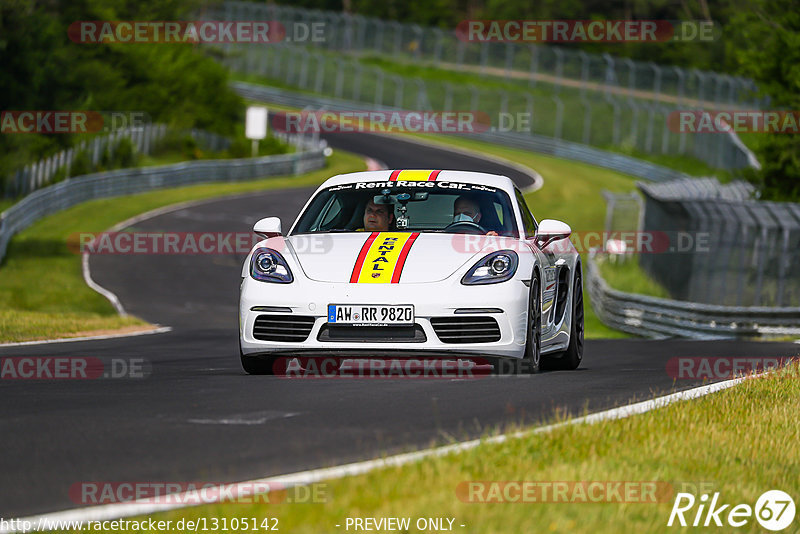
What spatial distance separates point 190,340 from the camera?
1612cm

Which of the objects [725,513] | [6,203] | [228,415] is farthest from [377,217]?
[6,203]

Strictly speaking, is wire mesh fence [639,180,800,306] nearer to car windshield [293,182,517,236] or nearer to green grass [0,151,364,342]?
green grass [0,151,364,342]

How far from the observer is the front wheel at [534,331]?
9.75 metres

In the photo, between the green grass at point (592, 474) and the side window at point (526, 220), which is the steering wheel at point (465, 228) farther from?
the green grass at point (592, 474)

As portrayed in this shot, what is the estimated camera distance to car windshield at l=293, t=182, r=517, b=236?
10391mm

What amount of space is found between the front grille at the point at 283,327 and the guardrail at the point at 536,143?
148ft

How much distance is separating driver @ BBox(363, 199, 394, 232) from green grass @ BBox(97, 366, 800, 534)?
10.0 feet

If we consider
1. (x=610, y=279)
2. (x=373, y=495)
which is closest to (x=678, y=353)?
(x=373, y=495)

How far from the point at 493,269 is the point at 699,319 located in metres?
12.5

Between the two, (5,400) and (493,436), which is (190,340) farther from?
(493,436)

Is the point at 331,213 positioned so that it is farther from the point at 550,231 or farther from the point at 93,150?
the point at 93,150

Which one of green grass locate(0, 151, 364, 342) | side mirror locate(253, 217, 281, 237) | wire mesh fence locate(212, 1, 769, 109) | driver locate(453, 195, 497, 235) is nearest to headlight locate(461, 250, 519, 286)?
driver locate(453, 195, 497, 235)

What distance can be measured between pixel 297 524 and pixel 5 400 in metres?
4.07

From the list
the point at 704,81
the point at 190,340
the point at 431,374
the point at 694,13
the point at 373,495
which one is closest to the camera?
the point at 373,495
